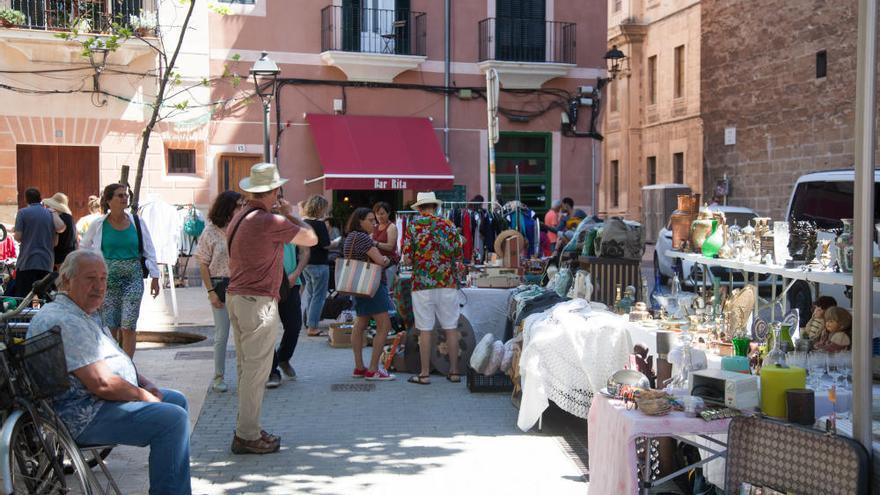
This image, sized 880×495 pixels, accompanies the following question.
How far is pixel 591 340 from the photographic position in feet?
22.6

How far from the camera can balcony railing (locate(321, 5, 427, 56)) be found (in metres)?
19.0

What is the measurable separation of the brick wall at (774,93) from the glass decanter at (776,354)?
1720 cm

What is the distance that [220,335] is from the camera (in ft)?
27.9

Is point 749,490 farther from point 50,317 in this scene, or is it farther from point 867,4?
point 50,317

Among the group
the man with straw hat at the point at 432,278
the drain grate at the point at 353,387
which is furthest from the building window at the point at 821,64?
the drain grate at the point at 353,387

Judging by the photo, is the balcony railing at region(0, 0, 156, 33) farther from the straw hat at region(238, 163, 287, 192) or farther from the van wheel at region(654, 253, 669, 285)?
the straw hat at region(238, 163, 287, 192)

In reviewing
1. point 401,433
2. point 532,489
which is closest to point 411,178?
point 401,433

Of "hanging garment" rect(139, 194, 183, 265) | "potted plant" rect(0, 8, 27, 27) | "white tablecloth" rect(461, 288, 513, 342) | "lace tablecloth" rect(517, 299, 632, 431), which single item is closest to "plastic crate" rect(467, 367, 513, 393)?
"white tablecloth" rect(461, 288, 513, 342)

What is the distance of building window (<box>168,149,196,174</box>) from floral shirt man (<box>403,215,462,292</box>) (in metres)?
10.6

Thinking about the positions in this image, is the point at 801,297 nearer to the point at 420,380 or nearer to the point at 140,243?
the point at 420,380

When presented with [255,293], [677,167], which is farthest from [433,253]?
[677,167]

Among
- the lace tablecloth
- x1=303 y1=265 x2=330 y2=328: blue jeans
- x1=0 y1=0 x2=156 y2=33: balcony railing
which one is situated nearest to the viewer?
the lace tablecloth

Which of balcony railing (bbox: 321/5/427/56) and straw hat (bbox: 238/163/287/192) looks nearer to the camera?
straw hat (bbox: 238/163/287/192)

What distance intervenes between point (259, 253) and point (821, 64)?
19308 mm
